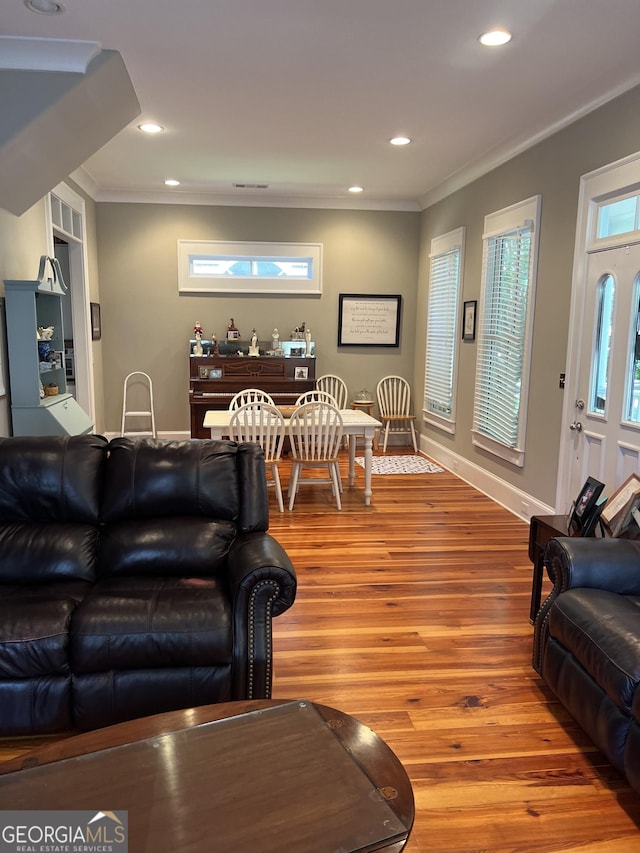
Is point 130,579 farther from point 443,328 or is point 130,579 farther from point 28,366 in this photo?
point 443,328

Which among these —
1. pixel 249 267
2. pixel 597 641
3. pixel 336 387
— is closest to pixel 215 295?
pixel 249 267

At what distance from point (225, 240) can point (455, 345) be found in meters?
3.01

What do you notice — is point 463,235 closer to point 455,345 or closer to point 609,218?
point 455,345

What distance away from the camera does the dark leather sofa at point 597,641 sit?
74.9 inches

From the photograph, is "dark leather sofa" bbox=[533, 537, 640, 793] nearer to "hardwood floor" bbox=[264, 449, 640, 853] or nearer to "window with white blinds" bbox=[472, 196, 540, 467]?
"hardwood floor" bbox=[264, 449, 640, 853]

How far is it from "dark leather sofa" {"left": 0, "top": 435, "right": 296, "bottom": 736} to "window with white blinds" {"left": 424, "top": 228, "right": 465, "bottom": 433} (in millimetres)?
4004

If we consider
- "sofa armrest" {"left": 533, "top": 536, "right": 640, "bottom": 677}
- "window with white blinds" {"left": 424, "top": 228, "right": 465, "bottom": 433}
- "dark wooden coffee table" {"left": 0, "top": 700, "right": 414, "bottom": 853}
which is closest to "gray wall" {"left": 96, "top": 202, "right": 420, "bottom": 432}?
"window with white blinds" {"left": 424, "top": 228, "right": 465, "bottom": 433}

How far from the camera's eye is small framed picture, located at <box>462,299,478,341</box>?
226 inches

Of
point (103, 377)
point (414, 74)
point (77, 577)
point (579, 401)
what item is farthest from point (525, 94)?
point (103, 377)

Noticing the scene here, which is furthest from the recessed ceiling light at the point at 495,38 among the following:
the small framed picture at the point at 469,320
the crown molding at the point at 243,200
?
the crown molding at the point at 243,200

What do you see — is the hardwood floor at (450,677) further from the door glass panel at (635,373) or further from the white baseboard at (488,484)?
the door glass panel at (635,373)

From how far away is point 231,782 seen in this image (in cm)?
133

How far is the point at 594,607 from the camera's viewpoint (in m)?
2.20

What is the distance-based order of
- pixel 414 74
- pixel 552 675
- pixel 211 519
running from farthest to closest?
pixel 414 74 < pixel 211 519 < pixel 552 675
